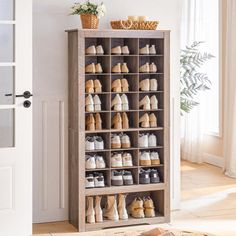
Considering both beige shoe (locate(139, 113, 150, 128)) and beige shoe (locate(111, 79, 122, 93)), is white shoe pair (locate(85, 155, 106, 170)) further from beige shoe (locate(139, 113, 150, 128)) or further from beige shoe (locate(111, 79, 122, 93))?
beige shoe (locate(111, 79, 122, 93))

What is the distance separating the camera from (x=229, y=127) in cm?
712

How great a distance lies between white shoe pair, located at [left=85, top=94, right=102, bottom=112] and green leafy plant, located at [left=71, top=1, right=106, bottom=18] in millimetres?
678

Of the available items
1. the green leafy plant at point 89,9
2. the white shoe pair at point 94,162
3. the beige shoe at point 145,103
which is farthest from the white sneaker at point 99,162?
the green leafy plant at point 89,9

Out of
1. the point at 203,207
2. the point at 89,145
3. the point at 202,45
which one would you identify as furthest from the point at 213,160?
the point at 89,145

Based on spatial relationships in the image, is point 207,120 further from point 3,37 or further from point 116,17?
point 3,37

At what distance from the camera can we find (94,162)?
4.84 m

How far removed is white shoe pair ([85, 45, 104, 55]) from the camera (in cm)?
480

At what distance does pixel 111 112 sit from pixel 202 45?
3.34m

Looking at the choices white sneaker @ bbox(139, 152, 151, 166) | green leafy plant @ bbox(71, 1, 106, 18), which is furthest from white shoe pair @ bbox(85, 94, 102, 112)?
green leafy plant @ bbox(71, 1, 106, 18)

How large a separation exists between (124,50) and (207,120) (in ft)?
10.6

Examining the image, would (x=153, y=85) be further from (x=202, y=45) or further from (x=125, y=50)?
(x=202, y=45)

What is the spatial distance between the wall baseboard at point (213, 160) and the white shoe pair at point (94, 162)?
293cm

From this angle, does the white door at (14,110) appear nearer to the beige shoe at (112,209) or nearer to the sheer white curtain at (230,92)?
the beige shoe at (112,209)

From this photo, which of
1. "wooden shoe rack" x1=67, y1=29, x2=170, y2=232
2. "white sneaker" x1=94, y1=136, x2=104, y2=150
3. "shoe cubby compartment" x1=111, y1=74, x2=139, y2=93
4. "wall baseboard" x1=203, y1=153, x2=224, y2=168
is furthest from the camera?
"wall baseboard" x1=203, y1=153, x2=224, y2=168
